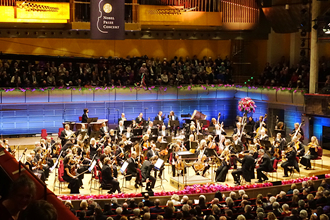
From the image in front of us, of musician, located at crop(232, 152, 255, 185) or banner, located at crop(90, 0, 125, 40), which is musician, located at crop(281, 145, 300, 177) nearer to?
musician, located at crop(232, 152, 255, 185)

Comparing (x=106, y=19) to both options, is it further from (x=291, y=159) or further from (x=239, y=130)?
(x=291, y=159)

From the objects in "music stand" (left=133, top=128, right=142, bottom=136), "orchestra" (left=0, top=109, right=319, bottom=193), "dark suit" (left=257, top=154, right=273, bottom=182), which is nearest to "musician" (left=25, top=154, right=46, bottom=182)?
"orchestra" (left=0, top=109, right=319, bottom=193)

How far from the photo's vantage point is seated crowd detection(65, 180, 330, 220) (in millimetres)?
8039

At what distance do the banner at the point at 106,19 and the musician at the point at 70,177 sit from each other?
5.27m

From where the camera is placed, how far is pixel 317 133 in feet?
58.7

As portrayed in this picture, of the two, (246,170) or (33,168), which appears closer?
(33,168)

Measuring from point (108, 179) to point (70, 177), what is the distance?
1036mm

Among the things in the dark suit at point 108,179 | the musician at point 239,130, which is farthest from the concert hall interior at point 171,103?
the musician at point 239,130

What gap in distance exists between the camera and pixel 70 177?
38.0 ft

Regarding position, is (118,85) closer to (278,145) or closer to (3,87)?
(3,87)

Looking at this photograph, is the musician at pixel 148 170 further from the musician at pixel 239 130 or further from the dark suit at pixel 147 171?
the musician at pixel 239 130

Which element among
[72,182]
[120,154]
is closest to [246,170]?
[120,154]

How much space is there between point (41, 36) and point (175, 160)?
1160 cm

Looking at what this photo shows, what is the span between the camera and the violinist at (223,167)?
12961mm
